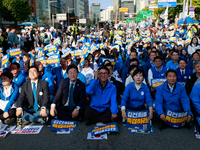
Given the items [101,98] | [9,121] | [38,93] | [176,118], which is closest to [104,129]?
[101,98]

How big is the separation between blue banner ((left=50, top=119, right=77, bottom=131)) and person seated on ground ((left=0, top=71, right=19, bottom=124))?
37.5 inches

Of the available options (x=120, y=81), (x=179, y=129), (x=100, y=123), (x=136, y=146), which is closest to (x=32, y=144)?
(x=100, y=123)

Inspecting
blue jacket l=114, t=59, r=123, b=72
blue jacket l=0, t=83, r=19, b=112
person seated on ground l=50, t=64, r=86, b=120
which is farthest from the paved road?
blue jacket l=114, t=59, r=123, b=72

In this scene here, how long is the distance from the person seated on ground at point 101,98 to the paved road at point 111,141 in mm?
413

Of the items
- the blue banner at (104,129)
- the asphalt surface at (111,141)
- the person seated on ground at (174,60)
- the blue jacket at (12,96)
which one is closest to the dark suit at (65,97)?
the asphalt surface at (111,141)

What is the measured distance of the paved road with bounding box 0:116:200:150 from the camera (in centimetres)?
346

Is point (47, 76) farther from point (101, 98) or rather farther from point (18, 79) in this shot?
point (101, 98)

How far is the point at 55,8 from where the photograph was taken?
7819 centimetres

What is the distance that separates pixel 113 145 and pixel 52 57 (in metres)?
3.55

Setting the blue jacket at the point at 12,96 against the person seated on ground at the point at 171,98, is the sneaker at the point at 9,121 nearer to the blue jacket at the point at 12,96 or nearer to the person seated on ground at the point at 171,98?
the blue jacket at the point at 12,96

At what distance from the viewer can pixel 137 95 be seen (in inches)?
167

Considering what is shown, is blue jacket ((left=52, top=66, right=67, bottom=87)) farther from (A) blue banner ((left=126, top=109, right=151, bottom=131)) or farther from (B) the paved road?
(A) blue banner ((left=126, top=109, right=151, bottom=131))

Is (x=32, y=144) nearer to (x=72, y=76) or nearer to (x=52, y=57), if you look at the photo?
(x=72, y=76)

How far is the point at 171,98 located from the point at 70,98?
210 cm
